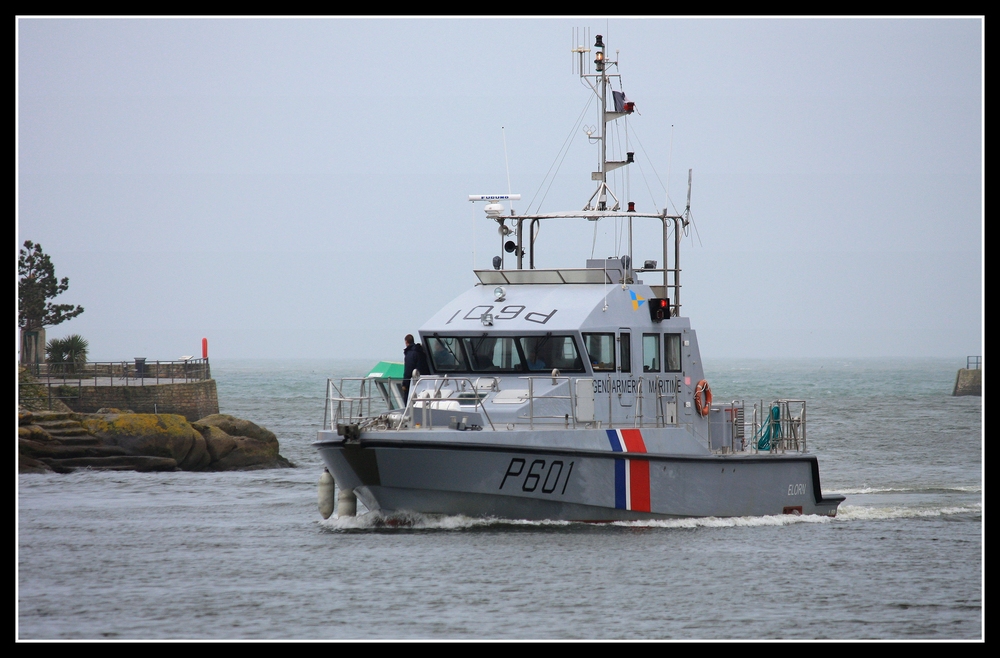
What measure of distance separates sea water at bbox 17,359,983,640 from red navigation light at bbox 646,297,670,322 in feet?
9.21

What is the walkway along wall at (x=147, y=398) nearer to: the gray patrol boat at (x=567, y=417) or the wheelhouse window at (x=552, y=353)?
the gray patrol boat at (x=567, y=417)

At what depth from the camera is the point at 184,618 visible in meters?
12.5

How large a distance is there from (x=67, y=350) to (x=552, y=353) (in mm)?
27157

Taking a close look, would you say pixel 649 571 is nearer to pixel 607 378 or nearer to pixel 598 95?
pixel 607 378

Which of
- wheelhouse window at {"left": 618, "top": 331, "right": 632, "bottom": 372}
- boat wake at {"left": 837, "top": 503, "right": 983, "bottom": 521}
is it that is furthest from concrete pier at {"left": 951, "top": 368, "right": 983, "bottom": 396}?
wheelhouse window at {"left": 618, "top": 331, "right": 632, "bottom": 372}

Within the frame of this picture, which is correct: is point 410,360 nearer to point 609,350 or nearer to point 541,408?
point 541,408

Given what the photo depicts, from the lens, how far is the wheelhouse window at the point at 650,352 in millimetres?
17859

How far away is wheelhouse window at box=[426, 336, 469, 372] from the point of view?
17.8m

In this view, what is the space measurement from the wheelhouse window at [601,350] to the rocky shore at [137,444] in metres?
13.1

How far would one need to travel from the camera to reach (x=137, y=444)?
90.3 feet

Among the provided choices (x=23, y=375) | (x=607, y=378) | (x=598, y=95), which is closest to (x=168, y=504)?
(x=607, y=378)

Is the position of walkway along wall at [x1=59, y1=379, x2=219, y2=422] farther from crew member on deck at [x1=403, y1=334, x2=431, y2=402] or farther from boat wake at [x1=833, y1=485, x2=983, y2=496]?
boat wake at [x1=833, y1=485, x2=983, y2=496]

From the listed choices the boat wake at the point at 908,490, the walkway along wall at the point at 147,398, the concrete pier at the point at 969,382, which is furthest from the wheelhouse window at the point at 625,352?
the concrete pier at the point at 969,382

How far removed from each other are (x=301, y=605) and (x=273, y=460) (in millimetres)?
16681
